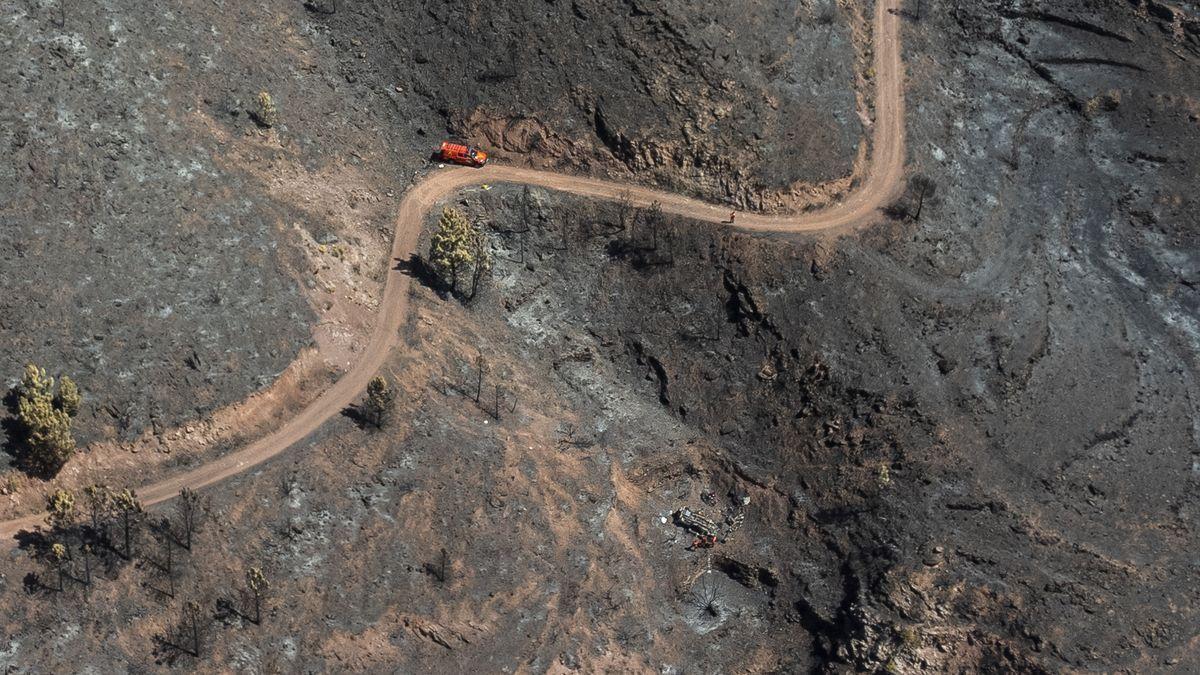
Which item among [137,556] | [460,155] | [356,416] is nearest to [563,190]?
[460,155]

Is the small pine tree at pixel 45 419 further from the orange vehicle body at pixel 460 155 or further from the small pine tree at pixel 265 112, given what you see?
the orange vehicle body at pixel 460 155

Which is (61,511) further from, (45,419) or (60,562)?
(45,419)

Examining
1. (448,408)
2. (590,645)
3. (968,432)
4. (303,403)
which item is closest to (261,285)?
(303,403)

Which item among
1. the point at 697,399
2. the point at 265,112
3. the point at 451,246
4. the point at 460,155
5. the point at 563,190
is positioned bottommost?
the point at 697,399

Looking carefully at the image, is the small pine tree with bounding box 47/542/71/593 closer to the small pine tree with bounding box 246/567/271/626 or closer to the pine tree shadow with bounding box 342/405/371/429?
the small pine tree with bounding box 246/567/271/626

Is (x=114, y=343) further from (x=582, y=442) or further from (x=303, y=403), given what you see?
(x=582, y=442)

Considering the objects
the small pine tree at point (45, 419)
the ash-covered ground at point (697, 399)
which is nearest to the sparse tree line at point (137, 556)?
the ash-covered ground at point (697, 399)

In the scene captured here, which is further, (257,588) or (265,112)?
(265,112)

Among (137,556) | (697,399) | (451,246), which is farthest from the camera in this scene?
(697,399)
